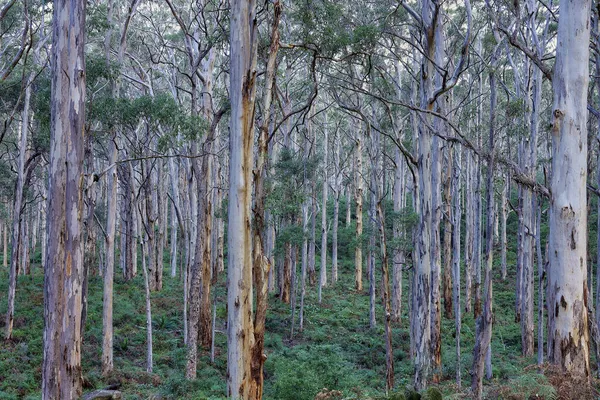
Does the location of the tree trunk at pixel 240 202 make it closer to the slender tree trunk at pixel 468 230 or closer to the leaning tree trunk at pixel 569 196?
the leaning tree trunk at pixel 569 196

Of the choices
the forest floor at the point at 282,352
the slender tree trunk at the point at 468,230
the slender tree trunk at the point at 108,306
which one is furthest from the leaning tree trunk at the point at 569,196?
the slender tree trunk at the point at 468,230

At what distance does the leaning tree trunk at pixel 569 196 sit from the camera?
5801mm

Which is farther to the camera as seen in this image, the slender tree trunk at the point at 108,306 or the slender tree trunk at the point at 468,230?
the slender tree trunk at the point at 468,230

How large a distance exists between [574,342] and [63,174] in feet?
22.4

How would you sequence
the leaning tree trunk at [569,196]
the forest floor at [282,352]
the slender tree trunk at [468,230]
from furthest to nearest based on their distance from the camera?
the slender tree trunk at [468,230] → the forest floor at [282,352] → the leaning tree trunk at [569,196]

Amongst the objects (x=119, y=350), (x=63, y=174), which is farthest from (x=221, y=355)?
(x=63, y=174)

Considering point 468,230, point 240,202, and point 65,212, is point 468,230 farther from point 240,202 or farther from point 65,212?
point 65,212

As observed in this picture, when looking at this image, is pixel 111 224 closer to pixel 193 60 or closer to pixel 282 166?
pixel 193 60

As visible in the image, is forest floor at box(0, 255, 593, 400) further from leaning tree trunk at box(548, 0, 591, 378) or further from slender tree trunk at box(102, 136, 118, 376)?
leaning tree trunk at box(548, 0, 591, 378)

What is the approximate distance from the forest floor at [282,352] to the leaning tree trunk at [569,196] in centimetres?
60

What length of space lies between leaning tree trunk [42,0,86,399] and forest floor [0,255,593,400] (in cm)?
199

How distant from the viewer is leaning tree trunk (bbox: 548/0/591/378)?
580cm

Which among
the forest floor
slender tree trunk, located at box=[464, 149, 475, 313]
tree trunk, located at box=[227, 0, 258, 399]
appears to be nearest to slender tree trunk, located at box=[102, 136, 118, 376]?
the forest floor

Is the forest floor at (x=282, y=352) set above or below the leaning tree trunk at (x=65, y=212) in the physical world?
below
